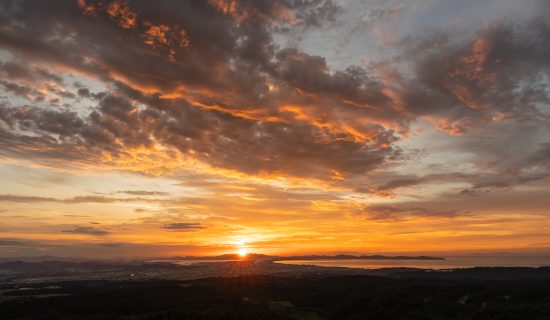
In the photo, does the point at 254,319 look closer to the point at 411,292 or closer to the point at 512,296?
the point at 411,292

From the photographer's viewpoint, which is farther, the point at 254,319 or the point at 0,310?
the point at 0,310

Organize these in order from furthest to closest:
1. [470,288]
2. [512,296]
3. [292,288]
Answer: [292,288] < [470,288] < [512,296]

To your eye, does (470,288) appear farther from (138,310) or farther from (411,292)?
(138,310)

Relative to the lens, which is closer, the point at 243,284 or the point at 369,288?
the point at 369,288

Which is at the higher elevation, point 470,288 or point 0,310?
point 470,288

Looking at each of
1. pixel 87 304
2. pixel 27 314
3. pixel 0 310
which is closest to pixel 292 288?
pixel 87 304

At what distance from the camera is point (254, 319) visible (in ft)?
193

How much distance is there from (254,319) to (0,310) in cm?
7139

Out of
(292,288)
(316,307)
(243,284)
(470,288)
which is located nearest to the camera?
(470,288)

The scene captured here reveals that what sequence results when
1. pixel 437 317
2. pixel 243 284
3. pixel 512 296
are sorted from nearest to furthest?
pixel 437 317 → pixel 512 296 → pixel 243 284

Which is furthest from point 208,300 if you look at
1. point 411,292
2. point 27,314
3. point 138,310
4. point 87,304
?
point 411,292

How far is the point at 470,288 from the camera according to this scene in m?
79.6

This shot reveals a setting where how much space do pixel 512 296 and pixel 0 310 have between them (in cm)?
11369

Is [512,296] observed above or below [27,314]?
above
